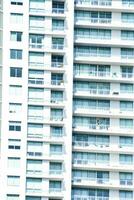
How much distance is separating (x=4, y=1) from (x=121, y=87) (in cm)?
1293

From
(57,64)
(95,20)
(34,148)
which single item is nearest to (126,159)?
(34,148)

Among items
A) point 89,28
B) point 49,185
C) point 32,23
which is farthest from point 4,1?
point 49,185

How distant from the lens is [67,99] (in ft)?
189

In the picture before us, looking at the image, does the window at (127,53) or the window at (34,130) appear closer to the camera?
the window at (34,130)

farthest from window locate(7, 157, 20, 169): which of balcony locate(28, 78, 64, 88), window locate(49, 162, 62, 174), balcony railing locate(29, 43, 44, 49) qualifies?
balcony railing locate(29, 43, 44, 49)

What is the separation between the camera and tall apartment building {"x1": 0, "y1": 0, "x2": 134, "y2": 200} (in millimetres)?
56781

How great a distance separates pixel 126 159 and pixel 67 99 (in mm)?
7526

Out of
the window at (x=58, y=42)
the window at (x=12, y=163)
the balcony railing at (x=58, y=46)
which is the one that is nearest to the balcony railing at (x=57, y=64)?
the balcony railing at (x=58, y=46)

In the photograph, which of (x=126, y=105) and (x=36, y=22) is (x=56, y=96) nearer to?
(x=126, y=105)

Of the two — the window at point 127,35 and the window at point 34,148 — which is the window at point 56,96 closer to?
the window at point 34,148

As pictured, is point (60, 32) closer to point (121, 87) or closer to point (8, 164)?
point (121, 87)

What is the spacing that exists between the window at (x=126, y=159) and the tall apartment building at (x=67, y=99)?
0.09 m

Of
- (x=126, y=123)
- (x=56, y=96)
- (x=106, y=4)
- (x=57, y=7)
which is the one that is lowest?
(x=126, y=123)

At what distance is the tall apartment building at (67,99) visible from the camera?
56.8 meters
